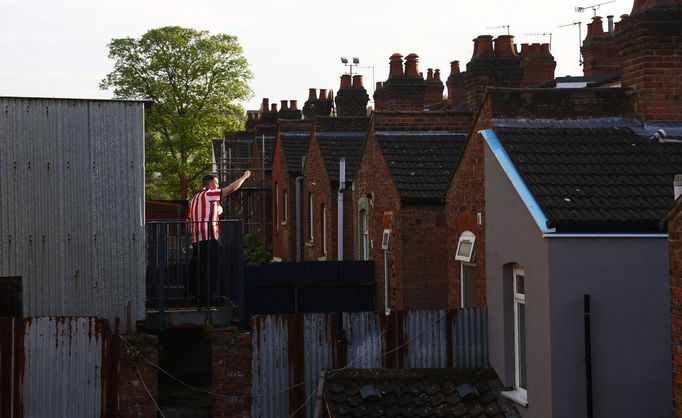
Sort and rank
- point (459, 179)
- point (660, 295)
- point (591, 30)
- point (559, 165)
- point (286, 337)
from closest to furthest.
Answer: point (660, 295), point (559, 165), point (286, 337), point (459, 179), point (591, 30)

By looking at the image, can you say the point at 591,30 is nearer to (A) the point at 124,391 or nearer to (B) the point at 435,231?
(B) the point at 435,231

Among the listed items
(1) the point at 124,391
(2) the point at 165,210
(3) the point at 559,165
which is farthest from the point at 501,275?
(2) the point at 165,210

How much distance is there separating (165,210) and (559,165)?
81.8 ft

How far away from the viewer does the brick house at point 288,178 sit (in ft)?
99.8

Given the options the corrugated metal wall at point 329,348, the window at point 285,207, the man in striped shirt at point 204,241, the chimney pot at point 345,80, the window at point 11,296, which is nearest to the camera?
the corrugated metal wall at point 329,348

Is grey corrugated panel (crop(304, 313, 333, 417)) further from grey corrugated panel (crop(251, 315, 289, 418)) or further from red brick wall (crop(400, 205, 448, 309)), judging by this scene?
red brick wall (crop(400, 205, 448, 309))

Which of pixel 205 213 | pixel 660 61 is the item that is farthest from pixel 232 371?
pixel 660 61

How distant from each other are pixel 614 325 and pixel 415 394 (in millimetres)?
2805

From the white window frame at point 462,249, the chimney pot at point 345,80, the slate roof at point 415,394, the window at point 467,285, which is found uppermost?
the chimney pot at point 345,80

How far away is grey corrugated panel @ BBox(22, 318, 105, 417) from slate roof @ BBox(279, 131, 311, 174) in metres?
19.3

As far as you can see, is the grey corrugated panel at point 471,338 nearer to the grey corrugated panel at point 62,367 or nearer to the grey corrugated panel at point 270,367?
the grey corrugated panel at point 270,367

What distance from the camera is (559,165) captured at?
1091 centimetres

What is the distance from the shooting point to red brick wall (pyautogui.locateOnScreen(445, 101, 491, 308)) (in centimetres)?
1260

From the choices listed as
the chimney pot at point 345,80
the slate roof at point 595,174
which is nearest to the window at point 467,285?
the slate roof at point 595,174
